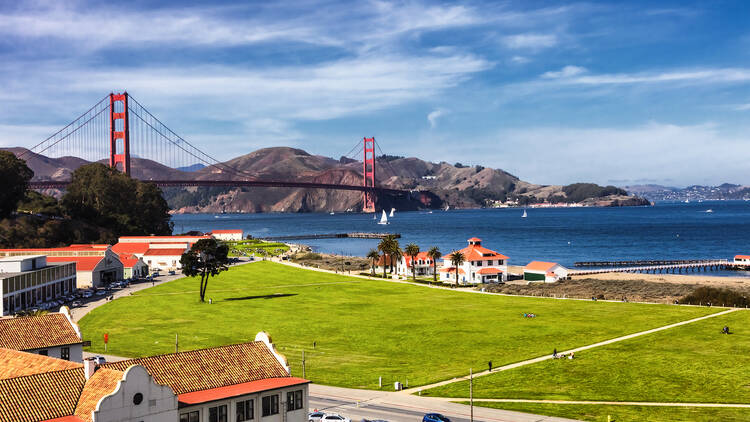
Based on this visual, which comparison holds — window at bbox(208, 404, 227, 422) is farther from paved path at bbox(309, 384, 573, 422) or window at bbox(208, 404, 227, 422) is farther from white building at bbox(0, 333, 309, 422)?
paved path at bbox(309, 384, 573, 422)

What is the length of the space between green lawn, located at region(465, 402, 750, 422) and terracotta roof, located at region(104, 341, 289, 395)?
49.4 ft

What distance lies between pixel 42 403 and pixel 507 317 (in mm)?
56871

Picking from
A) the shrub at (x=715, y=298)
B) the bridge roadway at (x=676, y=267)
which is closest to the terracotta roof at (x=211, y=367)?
the shrub at (x=715, y=298)

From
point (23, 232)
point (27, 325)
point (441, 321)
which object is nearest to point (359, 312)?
point (441, 321)

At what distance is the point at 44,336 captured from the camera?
4228cm

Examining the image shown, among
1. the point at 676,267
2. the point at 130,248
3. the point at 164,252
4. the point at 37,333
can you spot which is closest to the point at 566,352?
the point at 37,333

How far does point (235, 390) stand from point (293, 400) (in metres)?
3.20

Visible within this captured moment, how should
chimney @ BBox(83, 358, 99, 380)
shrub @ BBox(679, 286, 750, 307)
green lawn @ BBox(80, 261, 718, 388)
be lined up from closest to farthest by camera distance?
1. chimney @ BBox(83, 358, 99, 380)
2. green lawn @ BBox(80, 261, 718, 388)
3. shrub @ BBox(679, 286, 750, 307)

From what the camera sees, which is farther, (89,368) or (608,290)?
(608,290)

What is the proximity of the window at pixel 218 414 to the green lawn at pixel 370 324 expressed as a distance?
57.4ft

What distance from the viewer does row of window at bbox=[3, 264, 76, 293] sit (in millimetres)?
76438

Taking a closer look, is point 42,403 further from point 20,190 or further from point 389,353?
point 20,190

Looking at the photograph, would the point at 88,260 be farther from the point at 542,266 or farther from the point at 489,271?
the point at 542,266

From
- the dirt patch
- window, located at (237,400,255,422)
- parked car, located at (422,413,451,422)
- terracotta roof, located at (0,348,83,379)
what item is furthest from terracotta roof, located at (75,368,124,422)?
the dirt patch
